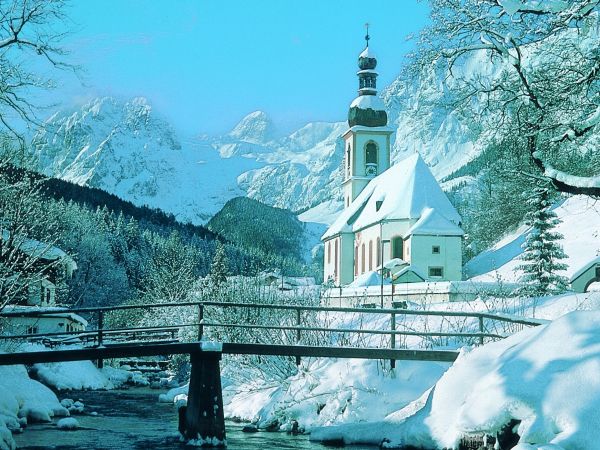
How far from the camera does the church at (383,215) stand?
6412 centimetres

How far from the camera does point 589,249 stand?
6438 centimetres

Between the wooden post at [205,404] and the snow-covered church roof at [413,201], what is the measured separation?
45962 millimetres

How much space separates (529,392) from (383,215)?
56.7 m

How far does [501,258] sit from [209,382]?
60.2 metres

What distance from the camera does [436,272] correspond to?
6425 cm

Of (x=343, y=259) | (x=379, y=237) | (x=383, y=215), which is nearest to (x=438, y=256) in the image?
(x=383, y=215)

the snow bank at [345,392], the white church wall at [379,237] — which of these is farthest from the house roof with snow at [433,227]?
the snow bank at [345,392]

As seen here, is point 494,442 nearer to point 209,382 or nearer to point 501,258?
point 209,382

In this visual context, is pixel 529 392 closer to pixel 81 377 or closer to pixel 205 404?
pixel 205 404

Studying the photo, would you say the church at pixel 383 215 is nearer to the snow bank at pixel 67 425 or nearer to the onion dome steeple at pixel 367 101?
the onion dome steeple at pixel 367 101

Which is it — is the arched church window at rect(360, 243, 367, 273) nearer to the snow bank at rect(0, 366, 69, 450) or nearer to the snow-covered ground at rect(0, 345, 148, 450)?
the snow-covered ground at rect(0, 345, 148, 450)

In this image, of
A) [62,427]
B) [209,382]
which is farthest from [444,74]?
[62,427]

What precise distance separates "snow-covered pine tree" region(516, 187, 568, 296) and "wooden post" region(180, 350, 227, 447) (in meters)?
20.6

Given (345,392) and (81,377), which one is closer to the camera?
(345,392)
